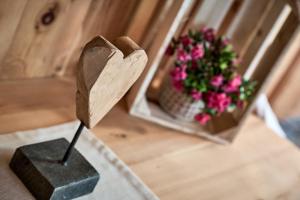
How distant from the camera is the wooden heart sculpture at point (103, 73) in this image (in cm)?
71

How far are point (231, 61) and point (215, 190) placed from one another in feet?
1.31

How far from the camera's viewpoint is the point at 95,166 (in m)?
0.97

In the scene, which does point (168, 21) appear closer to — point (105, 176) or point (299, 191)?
point (105, 176)

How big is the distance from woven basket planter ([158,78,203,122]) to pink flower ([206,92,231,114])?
5cm

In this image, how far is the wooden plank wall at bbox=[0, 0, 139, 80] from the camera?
3.48 feet

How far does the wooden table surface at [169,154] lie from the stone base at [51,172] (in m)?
0.16

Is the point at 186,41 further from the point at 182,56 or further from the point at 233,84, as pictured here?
the point at 233,84

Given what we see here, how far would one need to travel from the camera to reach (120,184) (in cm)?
95

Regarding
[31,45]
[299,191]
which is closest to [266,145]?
[299,191]

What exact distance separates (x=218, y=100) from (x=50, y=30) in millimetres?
484

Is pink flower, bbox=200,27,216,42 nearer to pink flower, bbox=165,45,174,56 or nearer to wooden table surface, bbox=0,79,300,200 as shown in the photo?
pink flower, bbox=165,45,174,56

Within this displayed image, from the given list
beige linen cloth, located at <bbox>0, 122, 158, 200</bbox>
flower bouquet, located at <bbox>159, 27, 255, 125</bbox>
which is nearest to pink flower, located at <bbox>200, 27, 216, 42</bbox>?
flower bouquet, located at <bbox>159, 27, 255, 125</bbox>

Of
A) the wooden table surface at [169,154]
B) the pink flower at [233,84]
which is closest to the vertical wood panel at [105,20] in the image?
the wooden table surface at [169,154]

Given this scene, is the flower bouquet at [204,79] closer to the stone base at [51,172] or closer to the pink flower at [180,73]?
the pink flower at [180,73]
